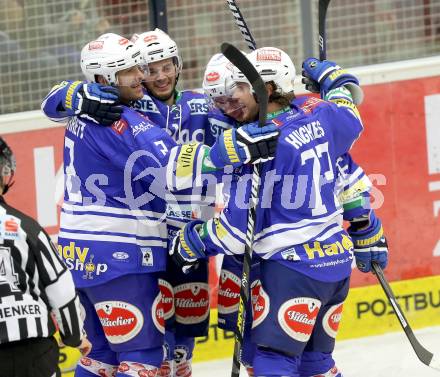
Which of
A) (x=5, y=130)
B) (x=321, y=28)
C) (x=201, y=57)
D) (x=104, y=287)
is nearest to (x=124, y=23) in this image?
(x=201, y=57)

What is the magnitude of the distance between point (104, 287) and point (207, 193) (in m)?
0.61

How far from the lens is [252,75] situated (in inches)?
167

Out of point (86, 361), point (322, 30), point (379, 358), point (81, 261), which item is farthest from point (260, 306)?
point (379, 358)

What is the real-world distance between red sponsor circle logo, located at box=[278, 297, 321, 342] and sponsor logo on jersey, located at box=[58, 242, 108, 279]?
730 millimetres

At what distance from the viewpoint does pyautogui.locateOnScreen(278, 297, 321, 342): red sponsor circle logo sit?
14.1 ft

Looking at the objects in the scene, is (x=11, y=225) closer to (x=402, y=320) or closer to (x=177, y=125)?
(x=177, y=125)

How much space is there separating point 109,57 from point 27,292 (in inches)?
46.7

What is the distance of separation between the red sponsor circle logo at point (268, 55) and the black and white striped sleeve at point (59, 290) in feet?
3.57

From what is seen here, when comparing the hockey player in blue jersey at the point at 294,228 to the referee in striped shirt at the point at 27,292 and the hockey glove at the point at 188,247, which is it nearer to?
the hockey glove at the point at 188,247

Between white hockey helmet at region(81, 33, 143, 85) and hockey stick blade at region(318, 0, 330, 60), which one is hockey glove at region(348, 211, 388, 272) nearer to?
hockey stick blade at region(318, 0, 330, 60)

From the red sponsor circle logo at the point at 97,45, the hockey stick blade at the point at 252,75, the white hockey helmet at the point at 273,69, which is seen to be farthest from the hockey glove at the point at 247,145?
the red sponsor circle logo at the point at 97,45

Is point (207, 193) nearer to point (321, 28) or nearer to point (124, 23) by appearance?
point (321, 28)

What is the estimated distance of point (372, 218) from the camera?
4.84m

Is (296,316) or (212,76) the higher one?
(212,76)
